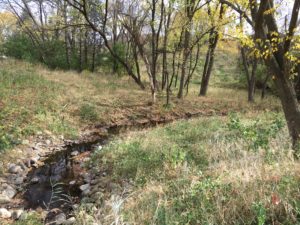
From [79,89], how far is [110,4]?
17.9 ft

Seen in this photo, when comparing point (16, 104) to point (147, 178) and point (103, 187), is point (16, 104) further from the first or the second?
point (147, 178)

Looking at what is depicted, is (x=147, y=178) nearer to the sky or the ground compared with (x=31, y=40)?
nearer to the ground

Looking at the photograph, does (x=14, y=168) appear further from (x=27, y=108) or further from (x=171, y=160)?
(x=27, y=108)

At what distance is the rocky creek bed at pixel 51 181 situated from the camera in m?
5.32

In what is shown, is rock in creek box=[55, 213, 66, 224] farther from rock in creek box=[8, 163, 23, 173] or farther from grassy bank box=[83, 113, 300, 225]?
rock in creek box=[8, 163, 23, 173]

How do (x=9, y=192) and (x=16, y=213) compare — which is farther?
(x=9, y=192)

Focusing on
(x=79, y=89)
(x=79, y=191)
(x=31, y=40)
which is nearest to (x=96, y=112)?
(x=79, y=89)

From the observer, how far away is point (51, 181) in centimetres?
677

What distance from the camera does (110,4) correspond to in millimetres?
16953

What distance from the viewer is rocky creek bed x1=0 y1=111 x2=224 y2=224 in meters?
5.32

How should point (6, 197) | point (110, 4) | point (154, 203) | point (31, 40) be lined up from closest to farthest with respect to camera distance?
point (154, 203) < point (6, 197) < point (110, 4) < point (31, 40)

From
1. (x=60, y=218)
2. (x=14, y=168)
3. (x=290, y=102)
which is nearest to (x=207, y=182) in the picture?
(x=60, y=218)

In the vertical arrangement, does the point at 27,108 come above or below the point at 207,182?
below

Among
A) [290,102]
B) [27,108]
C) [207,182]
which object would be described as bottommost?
[27,108]
